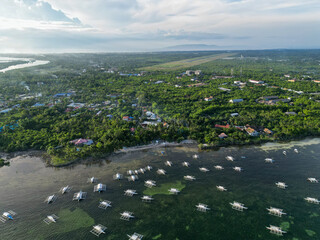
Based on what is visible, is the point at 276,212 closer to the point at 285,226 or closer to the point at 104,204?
the point at 285,226

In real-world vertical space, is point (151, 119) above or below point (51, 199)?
above

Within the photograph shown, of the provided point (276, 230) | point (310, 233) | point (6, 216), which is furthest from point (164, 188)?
point (6, 216)

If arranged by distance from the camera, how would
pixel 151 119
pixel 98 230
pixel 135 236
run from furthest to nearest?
pixel 151 119, pixel 98 230, pixel 135 236

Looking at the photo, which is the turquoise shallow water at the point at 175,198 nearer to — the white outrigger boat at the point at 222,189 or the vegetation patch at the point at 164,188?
the vegetation patch at the point at 164,188

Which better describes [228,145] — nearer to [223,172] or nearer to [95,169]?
[223,172]

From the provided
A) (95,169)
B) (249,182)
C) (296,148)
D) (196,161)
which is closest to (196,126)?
(196,161)
